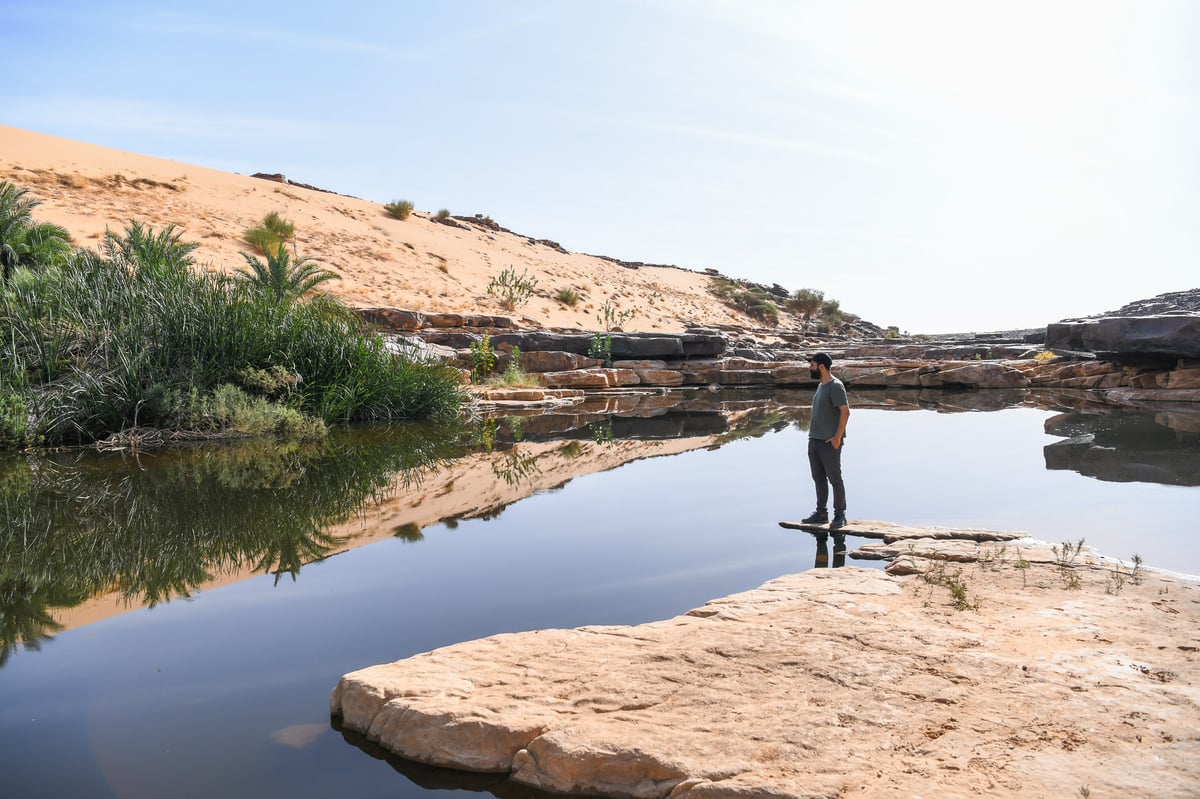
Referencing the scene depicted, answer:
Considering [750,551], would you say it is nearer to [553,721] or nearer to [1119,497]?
[553,721]

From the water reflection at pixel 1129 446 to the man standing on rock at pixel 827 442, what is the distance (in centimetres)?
451

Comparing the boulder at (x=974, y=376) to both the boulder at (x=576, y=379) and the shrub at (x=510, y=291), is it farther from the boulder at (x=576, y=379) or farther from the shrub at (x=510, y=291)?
the shrub at (x=510, y=291)

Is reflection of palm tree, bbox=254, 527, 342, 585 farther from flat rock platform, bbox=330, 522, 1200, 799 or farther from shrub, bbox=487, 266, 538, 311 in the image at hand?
shrub, bbox=487, 266, 538, 311

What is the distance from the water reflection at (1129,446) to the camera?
1045cm

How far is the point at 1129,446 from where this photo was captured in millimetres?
12820

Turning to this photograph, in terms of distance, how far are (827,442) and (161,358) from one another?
10686 mm

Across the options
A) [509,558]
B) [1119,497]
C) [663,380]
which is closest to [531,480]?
[509,558]

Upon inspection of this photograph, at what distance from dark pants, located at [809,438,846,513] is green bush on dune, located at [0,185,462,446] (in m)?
9.11

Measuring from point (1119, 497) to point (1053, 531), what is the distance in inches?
85.6

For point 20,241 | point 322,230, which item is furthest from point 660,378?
point 322,230

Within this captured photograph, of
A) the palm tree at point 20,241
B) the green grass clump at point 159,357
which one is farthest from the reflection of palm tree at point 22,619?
the palm tree at point 20,241

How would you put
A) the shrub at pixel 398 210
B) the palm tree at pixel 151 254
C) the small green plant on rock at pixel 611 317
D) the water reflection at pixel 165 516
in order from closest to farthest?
1. the water reflection at pixel 165 516
2. the palm tree at pixel 151 254
3. the small green plant on rock at pixel 611 317
4. the shrub at pixel 398 210

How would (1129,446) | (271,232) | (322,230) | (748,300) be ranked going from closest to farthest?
(1129,446)
(271,232)
(322,230)
(748,300)

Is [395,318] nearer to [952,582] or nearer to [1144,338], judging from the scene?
[1144,338]
